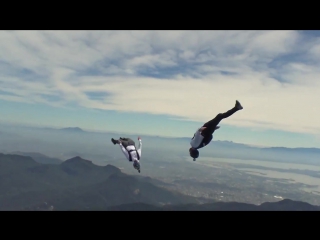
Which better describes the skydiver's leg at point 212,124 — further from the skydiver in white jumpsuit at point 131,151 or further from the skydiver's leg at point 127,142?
the skydiver's leg at point 127,142

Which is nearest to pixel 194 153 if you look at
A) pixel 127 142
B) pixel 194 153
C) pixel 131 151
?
pixel 194 153

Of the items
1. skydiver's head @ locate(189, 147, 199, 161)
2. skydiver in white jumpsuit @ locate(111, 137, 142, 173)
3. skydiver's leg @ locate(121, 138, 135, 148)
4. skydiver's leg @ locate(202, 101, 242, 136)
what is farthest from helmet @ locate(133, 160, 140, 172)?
skydiver's leg @ locate(202, 101, 242, 136)

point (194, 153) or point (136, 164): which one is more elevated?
point (194, 153)

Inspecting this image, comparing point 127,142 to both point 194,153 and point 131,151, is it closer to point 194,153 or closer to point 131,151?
point 131,151

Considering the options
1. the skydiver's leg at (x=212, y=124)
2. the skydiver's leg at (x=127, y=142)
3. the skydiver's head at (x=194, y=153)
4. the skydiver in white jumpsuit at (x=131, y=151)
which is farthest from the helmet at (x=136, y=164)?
the skydiver's leg at (x=212, y=124)

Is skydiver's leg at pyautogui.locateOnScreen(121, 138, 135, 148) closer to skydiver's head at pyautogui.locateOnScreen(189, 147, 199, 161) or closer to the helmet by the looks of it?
the helmet

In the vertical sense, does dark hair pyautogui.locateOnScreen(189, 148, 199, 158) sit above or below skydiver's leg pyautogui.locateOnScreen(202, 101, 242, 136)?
below

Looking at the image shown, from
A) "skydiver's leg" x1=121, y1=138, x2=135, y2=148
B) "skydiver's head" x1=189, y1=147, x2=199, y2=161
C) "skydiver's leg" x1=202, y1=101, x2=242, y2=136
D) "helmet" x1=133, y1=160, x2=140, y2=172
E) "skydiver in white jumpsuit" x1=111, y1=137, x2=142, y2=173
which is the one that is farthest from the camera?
"skydiver's leg" x1=121, y1=138, x2=135, y2=148

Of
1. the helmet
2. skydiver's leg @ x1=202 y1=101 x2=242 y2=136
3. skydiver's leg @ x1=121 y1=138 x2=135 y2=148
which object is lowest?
the helmet

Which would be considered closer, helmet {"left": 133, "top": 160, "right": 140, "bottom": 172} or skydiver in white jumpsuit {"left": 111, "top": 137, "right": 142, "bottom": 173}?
helmet {"left": 133, "top": 160, "right": 140, "bottom": 172}
